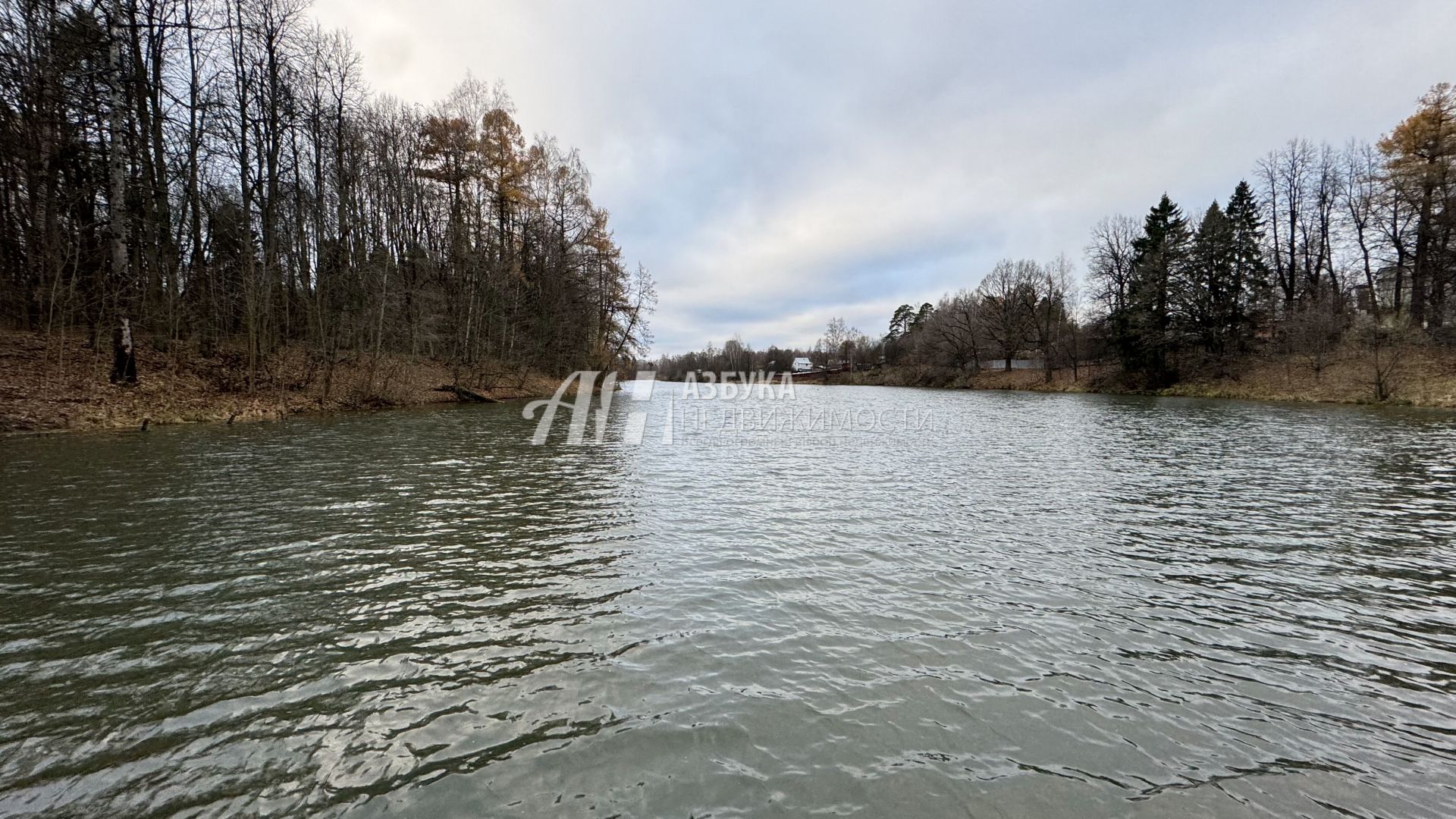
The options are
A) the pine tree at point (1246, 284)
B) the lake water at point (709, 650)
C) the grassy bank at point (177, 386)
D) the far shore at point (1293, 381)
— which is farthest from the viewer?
the pine tree at point (1246, 284)

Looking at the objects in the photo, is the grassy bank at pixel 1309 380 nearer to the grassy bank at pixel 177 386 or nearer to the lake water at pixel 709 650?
the lake water at pixel 709 650

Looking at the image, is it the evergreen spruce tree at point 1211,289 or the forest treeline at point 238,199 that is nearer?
the forest treeline at point 238,199

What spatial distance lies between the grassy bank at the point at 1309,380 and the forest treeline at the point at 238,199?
175ft

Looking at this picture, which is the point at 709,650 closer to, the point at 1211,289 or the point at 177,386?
the point at 177,386

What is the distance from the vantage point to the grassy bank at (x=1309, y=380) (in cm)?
3203

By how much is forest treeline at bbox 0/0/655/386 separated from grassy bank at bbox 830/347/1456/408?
53405mm

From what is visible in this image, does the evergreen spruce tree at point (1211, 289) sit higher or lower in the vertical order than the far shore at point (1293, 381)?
higher

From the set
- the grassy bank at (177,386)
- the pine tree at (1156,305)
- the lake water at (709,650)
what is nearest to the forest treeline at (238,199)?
the grassy bank at (177,386)

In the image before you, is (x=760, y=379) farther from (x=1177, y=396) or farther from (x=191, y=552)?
(x=191, y=552)

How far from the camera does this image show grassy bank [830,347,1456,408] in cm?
3203

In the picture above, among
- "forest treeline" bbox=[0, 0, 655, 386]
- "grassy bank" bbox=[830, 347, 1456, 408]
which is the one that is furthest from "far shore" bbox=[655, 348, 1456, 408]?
"forest treeline" bbox=[0, 0, 655, 386]

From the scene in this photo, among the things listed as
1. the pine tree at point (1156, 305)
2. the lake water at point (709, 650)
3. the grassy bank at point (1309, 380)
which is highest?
the pine tree at point (1156, 305)

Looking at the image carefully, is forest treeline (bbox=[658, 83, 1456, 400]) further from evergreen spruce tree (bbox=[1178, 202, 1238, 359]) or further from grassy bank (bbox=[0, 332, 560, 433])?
grassy bank (bbox=[0, 332, 560, 433])

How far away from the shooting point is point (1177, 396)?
4422 cm
